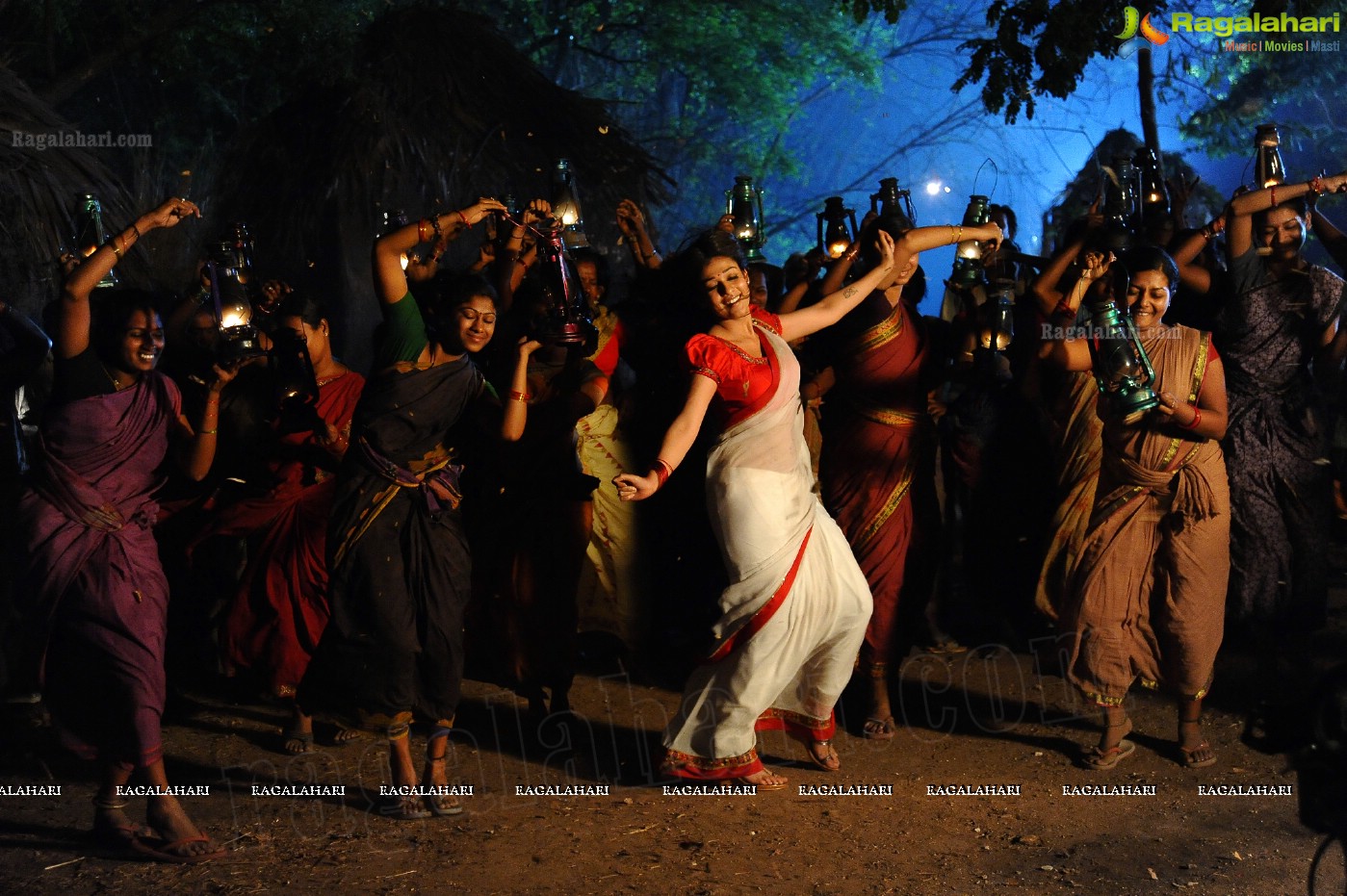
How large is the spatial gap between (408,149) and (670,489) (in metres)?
5.12

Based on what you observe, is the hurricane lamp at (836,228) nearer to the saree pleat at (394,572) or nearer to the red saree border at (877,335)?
the red saree border at (877,335)

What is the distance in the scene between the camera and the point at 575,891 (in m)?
4.04

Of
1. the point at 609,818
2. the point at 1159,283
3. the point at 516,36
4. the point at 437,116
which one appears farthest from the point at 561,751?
the point at 516,36

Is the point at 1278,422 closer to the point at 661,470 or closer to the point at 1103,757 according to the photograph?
the point at 1103,757

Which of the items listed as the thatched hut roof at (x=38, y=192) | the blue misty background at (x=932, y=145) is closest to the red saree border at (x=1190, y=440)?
the thatched hut roof at (x=38, y=192)

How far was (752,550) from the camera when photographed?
475 centimetres

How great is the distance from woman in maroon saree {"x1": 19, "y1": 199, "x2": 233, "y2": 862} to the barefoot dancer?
5.46 feet

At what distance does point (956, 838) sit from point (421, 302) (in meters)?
3.43

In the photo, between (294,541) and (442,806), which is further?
(294,541)

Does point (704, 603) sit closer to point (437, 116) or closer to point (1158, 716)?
point (1158, 716)

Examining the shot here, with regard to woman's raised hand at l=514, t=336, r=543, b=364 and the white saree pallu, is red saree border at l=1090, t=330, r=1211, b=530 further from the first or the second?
woman's raised hand at l=514, t=336, r=543, b=364

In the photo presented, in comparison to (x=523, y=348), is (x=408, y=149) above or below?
above

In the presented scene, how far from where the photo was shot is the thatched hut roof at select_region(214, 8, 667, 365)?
10594mm

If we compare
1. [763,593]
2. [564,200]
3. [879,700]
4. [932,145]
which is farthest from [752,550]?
[932,145]
